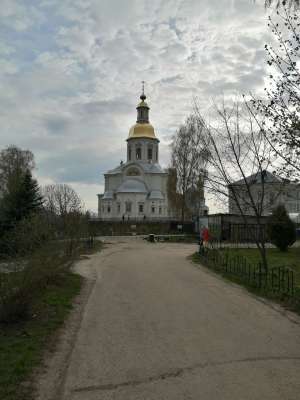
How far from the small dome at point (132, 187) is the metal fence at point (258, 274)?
48.2 meters

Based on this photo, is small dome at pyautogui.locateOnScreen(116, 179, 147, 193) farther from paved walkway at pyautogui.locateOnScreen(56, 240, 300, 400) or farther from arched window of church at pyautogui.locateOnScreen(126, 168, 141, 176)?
paved walkway at pyautogui.locateOnScreen(56, 240, 300, 400)

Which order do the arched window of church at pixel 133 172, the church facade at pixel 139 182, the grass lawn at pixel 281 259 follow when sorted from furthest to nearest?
1. the arched window of church at pixel 133 172
2. the church facade at pixel 139 182
3. the grass lawn at pixel 281 259

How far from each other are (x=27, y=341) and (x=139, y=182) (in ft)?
208

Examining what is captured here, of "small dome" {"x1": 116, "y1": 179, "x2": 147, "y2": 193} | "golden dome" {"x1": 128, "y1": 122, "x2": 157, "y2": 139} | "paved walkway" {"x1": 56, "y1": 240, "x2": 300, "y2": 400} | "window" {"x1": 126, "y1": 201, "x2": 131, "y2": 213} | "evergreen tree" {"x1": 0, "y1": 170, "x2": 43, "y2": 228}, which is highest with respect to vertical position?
"golden dome" {"x1": 128, "y1": 122, "x2": 157, "y2": 139}

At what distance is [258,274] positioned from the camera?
43.1 feet

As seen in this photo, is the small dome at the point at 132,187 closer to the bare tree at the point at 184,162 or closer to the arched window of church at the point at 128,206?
the arched window of church at the point at 128,206

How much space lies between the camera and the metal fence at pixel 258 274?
449 inches

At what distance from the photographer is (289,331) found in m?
7.47

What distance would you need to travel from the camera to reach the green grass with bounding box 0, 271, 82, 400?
4.76 meters

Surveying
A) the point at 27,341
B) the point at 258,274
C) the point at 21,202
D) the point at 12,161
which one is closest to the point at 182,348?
the point at 27,341

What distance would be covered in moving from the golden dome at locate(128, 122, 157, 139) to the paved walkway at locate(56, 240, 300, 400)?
62.9 metres

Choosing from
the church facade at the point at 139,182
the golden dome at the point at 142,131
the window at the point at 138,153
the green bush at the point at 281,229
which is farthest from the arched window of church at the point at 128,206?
the green bush at the point at 281,229

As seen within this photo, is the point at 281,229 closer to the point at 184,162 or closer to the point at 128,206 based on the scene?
the point at 184,162

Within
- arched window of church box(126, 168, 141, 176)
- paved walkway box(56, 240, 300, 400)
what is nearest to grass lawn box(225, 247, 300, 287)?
paved walkway box(56, 240, 300, 400)
